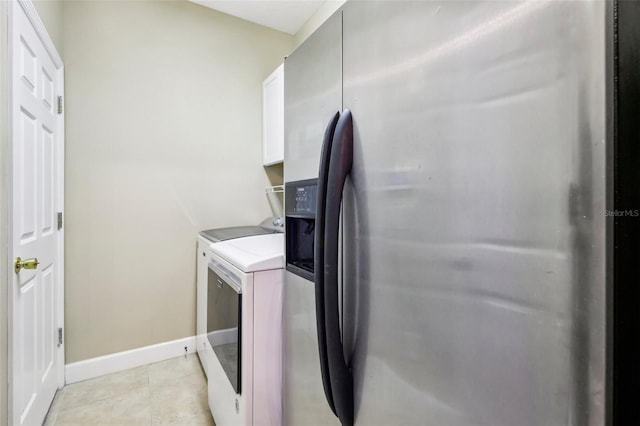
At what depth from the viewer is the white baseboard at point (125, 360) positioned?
7.00 ft

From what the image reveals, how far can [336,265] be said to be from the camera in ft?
2.60

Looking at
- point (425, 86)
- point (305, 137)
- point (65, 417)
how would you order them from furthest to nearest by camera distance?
point (65, 417)
point (305, 137)
point (425, 86)

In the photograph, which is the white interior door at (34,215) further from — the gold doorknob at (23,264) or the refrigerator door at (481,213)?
the refrigerator door at (481,213)

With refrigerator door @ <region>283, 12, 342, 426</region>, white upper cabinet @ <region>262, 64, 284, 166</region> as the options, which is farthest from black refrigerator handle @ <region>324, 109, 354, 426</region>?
white upper cabinet @ <region>262, 64, 284, 166</region>

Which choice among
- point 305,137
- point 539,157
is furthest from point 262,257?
point 539,157

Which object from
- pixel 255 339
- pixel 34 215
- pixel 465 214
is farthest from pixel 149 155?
pixel 465 214

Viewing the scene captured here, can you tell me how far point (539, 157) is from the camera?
0.42 metres

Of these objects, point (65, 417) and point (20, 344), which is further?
point (65, 417)

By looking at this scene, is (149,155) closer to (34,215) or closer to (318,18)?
(34,215)

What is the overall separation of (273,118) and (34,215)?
5.57 feet

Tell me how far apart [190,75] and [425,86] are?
2.48 metres

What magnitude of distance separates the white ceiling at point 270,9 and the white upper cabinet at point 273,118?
52 cm

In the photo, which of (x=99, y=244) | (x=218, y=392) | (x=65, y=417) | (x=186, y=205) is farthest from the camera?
(x=186, y=205)

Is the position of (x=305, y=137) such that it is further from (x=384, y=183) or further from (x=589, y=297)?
(x=589, y=297)
